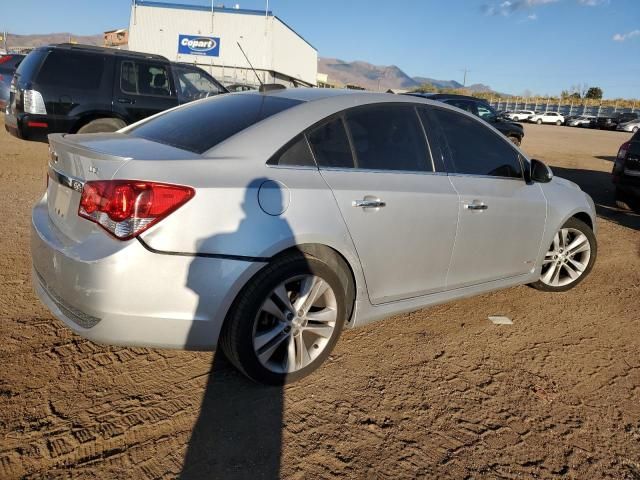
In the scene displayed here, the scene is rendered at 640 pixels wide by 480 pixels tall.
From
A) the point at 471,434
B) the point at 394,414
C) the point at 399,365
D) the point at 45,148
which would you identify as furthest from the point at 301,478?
the point at 45,148

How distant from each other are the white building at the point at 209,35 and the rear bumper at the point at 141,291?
37.4 meters

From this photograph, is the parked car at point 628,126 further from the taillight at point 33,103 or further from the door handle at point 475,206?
the door handle at point 475,206

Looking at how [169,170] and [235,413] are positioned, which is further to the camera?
[235,413]

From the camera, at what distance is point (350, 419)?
103 inches

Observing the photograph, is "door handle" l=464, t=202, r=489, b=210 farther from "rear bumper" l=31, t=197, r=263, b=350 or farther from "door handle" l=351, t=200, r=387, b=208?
"rear bumper" l=31, t=197, r=263, b=350

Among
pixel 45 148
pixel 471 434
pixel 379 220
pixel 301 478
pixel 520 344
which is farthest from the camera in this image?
pixel 45 148

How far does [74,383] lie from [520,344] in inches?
114

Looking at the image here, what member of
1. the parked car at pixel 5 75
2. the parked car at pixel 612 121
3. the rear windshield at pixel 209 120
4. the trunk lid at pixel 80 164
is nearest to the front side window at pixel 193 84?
the parked car at pixel 5 75

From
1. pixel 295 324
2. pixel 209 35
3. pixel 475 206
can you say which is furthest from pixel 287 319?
pixel 209 35

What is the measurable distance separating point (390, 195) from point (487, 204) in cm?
95

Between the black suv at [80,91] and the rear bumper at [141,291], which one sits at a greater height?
the black suv at [80,91]

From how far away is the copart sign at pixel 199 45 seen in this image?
125 ft

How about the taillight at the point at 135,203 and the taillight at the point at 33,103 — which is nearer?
the taillight at the point at 135,203

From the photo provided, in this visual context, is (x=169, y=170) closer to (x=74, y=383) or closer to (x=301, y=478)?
(x=74, y=383)
